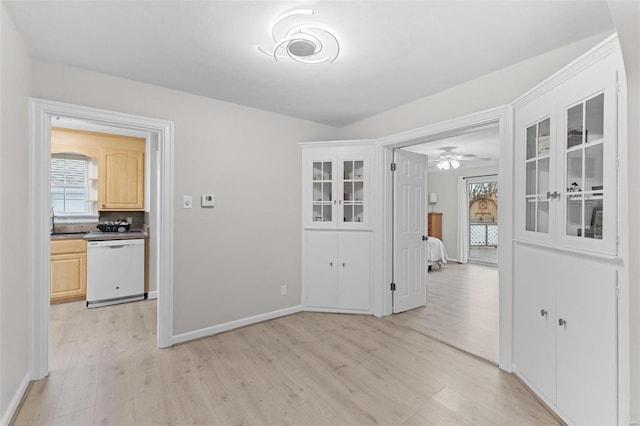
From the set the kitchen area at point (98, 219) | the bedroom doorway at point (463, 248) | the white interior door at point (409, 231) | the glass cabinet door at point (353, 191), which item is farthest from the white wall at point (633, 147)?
the kitchen area at point (98, 219)

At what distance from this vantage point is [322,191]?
12.3ft

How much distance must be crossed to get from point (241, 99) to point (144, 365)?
2630 millimetres

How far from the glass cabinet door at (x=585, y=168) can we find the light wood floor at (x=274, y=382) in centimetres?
123

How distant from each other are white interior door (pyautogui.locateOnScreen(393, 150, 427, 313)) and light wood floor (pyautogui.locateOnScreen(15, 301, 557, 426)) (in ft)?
2.47

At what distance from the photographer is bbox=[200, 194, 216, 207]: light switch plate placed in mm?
2975

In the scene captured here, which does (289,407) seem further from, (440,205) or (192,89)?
(440,205)

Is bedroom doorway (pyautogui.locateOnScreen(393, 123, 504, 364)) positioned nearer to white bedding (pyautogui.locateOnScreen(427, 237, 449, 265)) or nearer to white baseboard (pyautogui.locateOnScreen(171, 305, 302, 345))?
white bedding (pyautogui.locateOnScreen(427, 237, 449, 265))

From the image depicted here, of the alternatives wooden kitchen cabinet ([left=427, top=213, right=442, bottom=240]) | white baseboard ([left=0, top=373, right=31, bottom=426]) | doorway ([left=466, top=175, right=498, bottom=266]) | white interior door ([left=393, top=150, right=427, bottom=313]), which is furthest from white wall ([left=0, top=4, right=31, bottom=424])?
doorway ([left=466, top=175, right=498, bottom=266])

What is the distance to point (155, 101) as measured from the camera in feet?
8.95

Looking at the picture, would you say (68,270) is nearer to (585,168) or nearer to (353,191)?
(353,191)

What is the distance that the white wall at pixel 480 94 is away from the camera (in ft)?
6.91

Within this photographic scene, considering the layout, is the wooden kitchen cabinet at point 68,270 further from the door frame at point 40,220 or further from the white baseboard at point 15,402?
the white baseboard at point 15,402

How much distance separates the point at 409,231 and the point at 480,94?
69.6 inches

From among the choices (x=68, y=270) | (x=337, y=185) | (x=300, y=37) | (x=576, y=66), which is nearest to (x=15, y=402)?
(x=68, y=270)
